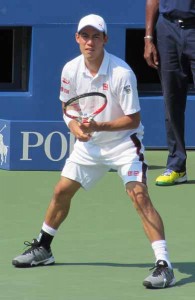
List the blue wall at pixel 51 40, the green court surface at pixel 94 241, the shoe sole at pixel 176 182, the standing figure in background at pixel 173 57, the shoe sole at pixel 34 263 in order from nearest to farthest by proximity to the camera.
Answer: the green court surface at pixel 94 241, the shoe sole at pixel 34 263, the standing figure in background at pixel 173 57, the shoe sole at pixel 176 182, the blue wall at pixel 51 40

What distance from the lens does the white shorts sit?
6781mm

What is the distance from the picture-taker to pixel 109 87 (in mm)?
6797

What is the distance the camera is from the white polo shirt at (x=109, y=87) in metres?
6.76

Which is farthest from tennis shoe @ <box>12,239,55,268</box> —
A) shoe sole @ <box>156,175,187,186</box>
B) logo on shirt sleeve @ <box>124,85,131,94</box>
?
shoe sole @ <box>156,175,187,186</box>

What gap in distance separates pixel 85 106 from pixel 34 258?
3.14 ft

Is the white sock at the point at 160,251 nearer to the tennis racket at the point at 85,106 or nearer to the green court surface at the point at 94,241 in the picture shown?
the green court surface at the point at 94,241

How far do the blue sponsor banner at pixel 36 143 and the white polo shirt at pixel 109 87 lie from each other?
3446mm

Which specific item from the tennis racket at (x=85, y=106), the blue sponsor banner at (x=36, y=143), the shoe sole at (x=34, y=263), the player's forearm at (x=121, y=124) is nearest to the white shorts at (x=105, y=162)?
the player's forearm at (x=121, y=124)

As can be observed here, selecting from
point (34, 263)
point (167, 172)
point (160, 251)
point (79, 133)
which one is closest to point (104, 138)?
point (79, 133)

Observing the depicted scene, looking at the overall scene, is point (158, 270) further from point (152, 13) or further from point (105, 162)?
point (152, 13)

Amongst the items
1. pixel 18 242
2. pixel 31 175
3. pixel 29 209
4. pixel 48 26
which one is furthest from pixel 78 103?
pixel 48 26

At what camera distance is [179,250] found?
7438 mm

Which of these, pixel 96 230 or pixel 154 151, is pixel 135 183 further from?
pixel 154 151

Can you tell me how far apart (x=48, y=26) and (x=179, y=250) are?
14.7 feet
